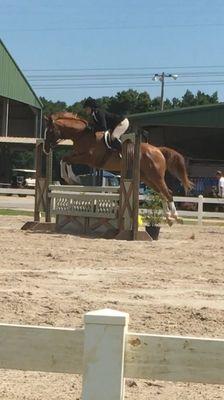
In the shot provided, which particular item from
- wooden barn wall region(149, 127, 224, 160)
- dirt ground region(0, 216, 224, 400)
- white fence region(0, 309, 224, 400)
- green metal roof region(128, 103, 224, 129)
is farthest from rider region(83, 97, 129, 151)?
wooden barn wall region(149, 127, 224, 160)

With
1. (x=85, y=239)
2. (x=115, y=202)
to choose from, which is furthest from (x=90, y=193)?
(x=85, y=239)

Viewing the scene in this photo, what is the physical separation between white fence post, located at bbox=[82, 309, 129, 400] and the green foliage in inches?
480

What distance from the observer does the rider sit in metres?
15.8

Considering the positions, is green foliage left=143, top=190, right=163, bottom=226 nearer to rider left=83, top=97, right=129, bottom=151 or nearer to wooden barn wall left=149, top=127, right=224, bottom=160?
rider left=83, top=97, right=129, bottom=151

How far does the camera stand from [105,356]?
311 centimetres

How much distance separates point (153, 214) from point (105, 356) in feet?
41.0

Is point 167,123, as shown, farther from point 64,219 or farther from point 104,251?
point 104,251

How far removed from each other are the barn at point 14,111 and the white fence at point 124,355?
146ft

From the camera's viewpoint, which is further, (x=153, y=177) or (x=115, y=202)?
(x=153, y=177)

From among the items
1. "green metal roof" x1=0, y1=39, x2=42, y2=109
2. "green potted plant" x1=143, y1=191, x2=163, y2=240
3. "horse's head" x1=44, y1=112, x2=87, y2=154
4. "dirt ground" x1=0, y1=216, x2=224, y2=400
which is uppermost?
"green metal roof" x1=0, y1=39, x2=42, y2=109

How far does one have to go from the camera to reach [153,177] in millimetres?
17547

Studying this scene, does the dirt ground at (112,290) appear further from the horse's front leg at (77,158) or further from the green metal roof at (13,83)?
the green metal roof at (13,83)

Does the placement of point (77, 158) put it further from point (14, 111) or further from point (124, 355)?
point (14, 111)

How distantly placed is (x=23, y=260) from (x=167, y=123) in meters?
26.1
